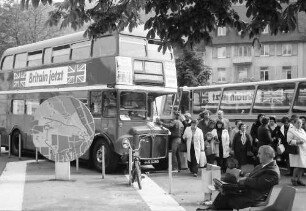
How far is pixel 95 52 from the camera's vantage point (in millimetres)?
15977

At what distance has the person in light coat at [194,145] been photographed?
14062 millimetres

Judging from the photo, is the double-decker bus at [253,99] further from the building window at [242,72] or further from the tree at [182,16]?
the building window at [242,72]

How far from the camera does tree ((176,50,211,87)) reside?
44.3 m

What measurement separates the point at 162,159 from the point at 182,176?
210cm

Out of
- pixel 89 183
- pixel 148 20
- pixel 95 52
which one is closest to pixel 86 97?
pixel 95 52

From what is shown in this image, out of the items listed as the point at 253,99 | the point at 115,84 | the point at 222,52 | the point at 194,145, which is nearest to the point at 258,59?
the point at 222,52

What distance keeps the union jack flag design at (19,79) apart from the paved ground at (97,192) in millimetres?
5585

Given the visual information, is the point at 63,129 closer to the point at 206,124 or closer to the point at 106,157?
the point at 106,157

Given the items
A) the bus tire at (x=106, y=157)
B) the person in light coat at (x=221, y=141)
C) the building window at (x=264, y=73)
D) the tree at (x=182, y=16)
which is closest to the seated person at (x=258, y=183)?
the tree at (x=182, y=16)

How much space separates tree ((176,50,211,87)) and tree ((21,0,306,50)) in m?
36.4

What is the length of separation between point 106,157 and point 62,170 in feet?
7.09

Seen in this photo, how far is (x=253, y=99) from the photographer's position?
19.4 m

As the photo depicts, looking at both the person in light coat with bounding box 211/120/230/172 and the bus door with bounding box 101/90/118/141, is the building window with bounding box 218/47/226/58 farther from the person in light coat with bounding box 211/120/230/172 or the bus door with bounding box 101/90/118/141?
the person in light coat with bounding box 211/120/230/172

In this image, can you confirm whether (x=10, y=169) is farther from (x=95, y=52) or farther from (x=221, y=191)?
(x=221, y=191)
